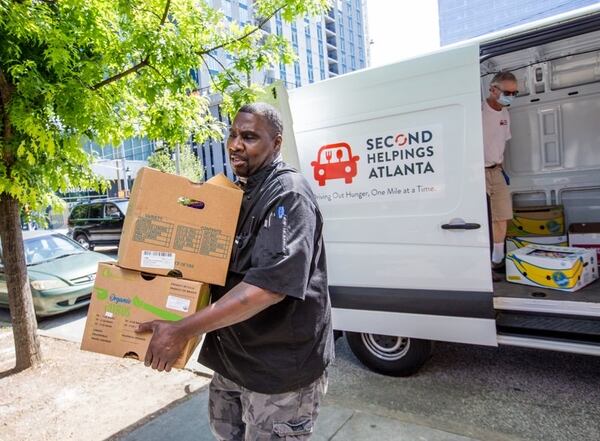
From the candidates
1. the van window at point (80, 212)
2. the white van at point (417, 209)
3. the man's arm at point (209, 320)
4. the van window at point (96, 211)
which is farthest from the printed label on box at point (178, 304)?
the van window at point (80, 212)

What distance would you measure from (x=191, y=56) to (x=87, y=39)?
71cm

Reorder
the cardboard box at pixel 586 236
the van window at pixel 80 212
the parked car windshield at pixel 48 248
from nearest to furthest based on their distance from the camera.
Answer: the cardboard box at pixel 586 236, the parked car windshield at pixel 48 248, the van window at pixel 80 212

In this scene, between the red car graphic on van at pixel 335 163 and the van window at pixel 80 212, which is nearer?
the red car graphic on van at pixel 335 163

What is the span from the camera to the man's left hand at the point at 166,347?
4.97ft

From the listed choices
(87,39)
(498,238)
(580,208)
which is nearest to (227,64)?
(87,39)

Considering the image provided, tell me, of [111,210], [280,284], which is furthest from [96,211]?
[280,284]

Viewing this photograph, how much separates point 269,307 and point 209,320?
0.86 feet

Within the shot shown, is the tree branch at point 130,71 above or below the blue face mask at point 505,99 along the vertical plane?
above

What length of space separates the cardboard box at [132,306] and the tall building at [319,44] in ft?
157

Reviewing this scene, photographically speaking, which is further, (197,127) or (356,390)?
(197,127)

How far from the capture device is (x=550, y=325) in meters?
3.15

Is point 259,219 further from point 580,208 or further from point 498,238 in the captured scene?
point 580,208

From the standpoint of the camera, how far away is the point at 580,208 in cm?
488

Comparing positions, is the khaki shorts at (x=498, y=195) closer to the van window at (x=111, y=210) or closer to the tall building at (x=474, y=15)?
the van window at (x=111, y=210)
